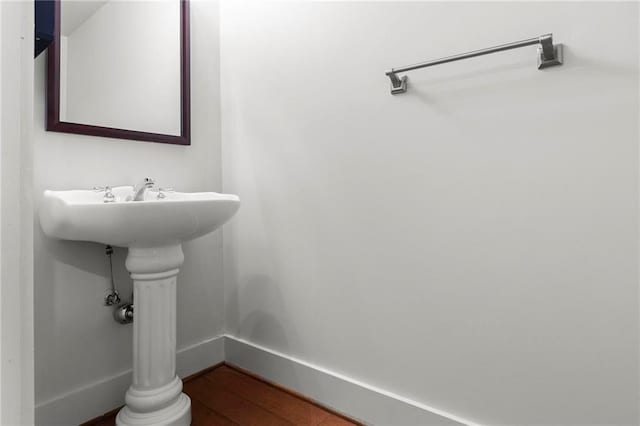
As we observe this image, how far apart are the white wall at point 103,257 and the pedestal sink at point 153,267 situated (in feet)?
0.44

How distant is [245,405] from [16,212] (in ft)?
3.91

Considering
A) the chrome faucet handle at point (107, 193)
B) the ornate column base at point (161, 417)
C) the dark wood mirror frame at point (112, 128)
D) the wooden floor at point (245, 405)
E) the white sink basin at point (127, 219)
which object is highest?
the dark wood mirror frame at point (112, 128)

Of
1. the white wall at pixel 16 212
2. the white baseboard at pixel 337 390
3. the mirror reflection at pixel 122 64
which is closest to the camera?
the white wall at pixel 16 212

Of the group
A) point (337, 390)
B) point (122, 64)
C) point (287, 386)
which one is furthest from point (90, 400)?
point (122, 64)

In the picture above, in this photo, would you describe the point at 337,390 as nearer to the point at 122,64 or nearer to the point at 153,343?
the point at 153,343

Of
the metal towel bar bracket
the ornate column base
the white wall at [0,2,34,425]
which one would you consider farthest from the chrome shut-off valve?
the metal towel bar bracket

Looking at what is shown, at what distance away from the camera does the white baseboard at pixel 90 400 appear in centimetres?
124

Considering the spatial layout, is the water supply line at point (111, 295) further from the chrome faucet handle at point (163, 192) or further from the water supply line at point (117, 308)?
the chrome faucet handle at point (163, 192)

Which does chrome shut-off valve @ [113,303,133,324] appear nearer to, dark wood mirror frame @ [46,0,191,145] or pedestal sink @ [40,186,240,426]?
pedestal sink @ [40,186,240,426]

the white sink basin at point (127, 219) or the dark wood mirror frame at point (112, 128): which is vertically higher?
the dark wood mirror frame at point (112, 128)

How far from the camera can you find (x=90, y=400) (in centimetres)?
133

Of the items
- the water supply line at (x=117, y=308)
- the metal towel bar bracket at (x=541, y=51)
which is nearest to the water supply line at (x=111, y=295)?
the water supply line at (x=117, y=308)

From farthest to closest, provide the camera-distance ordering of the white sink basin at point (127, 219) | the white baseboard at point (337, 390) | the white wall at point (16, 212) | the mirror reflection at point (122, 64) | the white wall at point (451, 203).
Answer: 1. the mirror reflection at point (122, 64)
2. the white baseboard at point (337, 390)
3. the white sink basin at point (127, 219)
4. the white wall at point (451, 203)
5. the white wall at point (16, 212)

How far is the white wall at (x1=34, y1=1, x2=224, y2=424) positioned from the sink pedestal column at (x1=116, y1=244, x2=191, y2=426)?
8.8 inches
